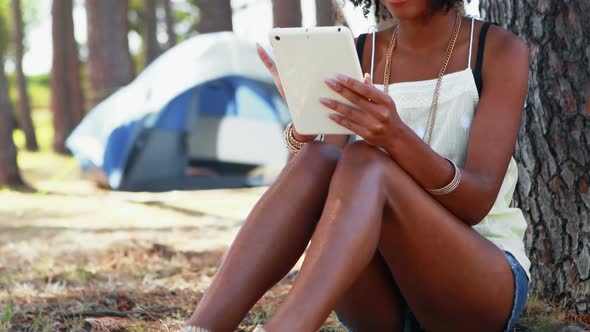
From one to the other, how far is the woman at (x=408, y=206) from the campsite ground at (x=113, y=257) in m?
0.49

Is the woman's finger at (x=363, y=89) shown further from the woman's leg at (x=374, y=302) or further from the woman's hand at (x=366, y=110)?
the woman's leg at (x=374, y=302)

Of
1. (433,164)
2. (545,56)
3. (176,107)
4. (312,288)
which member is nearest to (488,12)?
(545,56)

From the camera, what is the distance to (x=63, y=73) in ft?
37.2

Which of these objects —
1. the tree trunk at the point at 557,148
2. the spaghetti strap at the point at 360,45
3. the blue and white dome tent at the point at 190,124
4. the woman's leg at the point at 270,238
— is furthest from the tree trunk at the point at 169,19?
the woman's leg at the point at 270,238

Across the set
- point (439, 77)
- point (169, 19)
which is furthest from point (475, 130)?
point (169, 19)

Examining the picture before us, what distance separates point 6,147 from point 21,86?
5713mm

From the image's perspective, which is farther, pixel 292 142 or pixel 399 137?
pixel 292 142

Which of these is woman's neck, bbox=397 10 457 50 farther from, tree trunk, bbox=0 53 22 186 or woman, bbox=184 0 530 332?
tree trunk, bbox=0 53 22 186

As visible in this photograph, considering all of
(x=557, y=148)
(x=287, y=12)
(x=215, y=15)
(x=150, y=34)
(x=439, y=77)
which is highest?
(x=439, y=77)

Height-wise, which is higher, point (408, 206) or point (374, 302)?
point (408, 206)

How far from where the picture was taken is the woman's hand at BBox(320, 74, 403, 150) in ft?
4.99

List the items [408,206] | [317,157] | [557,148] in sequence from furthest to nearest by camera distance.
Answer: [557,148], [317,157], [408,206]

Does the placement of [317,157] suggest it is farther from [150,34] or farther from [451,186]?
[150,34]

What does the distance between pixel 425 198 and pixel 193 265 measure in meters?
2.35
